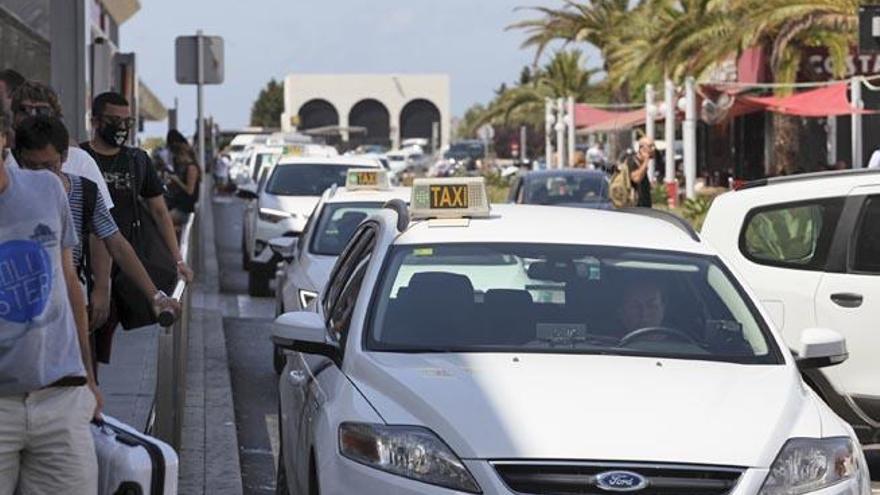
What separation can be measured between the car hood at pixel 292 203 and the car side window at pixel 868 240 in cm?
1315

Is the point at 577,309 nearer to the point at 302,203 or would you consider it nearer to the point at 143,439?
the point at 143,439

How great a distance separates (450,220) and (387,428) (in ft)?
6.03

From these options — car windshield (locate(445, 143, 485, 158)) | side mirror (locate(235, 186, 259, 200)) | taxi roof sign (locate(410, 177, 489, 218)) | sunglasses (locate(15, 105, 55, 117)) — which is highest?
car windshield (locate(445, 143, 485, 158))

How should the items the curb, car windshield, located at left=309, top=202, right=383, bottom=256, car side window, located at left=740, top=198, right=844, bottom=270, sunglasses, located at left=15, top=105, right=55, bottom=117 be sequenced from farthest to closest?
car windshield, located at left=309, top=202, right=383, bottom=256 → car side window, located at left=740, top=198, right=844, bottom=270 → the curb → sunglasses, located at left=15, top=105, right=55, bottom=117

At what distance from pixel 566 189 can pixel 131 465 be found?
17.5 metres

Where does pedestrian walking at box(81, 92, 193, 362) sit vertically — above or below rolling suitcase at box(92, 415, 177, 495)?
above

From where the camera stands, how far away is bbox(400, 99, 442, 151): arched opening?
14025 centimetres

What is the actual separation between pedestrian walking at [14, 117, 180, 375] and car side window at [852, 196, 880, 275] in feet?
12.5

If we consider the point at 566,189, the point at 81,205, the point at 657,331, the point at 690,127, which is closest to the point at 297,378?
the point at 81,205

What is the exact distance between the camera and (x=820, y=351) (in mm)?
6973

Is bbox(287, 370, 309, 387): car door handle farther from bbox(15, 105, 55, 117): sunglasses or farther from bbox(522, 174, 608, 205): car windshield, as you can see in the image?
bbox(522, 174, 608, 205): car windshield

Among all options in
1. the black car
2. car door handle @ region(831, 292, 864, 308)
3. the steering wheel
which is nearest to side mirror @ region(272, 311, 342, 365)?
the steering wheel

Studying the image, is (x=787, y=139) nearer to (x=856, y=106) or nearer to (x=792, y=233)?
(x=856, y=106)

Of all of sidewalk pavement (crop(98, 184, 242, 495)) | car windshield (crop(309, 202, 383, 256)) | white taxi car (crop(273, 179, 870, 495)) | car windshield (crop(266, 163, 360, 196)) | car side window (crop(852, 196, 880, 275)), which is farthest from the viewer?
car windshield (crop(266, 163, 360, 196))
